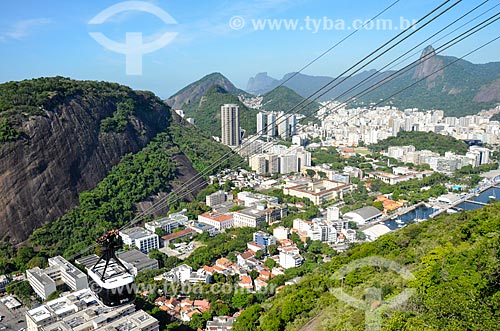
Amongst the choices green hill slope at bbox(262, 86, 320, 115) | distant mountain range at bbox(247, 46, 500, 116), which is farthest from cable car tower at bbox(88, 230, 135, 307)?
green hill slope at bbox(262, 86, 320, 115)

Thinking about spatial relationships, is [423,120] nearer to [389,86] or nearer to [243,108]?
[243,108]

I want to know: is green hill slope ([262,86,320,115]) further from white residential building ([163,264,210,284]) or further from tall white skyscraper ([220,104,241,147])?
white residential building ([163,264,210,284])

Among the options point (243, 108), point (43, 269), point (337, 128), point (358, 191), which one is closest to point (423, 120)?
point (337, 128)

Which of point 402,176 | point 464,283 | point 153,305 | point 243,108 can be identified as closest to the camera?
point 464,283

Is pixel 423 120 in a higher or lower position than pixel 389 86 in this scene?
lower

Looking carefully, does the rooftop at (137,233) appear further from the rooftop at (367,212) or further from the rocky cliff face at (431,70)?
the rocky cliff face at (431,70)

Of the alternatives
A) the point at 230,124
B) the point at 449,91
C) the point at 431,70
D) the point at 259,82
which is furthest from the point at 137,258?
the point at 259,82

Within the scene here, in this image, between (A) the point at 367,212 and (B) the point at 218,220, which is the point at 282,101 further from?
(B) the point at 218,220
